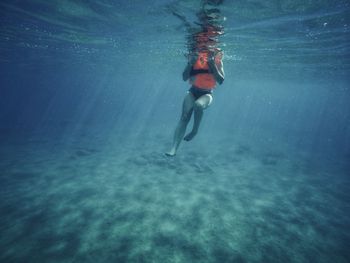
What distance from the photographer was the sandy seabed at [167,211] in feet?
26.5

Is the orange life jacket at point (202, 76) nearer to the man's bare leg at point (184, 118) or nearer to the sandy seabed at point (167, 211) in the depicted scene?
the man's bare leg at point (184, 118)

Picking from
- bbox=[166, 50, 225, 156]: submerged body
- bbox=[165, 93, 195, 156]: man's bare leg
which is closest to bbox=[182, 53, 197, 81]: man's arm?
bbox=[166, 50, 225, 156]: submerged body

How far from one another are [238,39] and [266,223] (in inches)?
528

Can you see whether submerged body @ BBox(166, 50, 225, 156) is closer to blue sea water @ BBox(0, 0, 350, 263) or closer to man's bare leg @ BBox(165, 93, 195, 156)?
man's bare leg @ BBox(165, 93, 195, 156)

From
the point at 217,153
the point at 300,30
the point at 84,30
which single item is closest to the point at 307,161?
the point at 217,153

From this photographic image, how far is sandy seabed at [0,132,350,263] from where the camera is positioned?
8.07 metres

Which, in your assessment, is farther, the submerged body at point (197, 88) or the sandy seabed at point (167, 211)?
the submerged body at point (197, 88)

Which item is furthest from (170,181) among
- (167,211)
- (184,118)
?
(184,118)

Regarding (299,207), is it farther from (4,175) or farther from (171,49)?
(171,49)

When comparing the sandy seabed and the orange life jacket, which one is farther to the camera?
the orange life jacket

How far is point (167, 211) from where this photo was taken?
10547 mm

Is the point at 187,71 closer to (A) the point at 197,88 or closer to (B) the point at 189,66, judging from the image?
(B) the point at 189,66

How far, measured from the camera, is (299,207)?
12.2 metres

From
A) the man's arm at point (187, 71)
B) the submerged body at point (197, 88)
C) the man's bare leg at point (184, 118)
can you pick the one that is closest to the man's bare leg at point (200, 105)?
the submerged body at point (197, 88)
